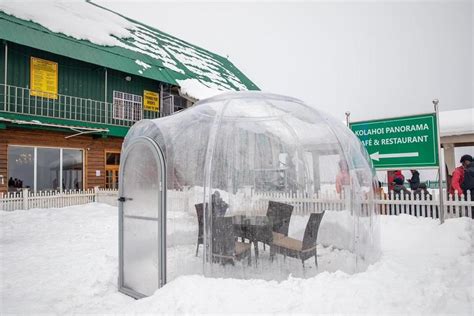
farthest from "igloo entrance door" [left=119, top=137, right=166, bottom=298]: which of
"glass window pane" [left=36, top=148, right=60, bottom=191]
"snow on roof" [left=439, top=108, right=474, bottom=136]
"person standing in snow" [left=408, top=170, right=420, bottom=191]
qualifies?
"snow on roof" [left=439, top=108, right=474, bottom=136]

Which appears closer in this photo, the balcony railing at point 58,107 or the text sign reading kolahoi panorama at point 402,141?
the text sign reading kolahoi panorama at point 402,141

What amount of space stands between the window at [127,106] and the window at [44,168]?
9.83ft

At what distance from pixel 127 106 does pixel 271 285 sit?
15564 millimetres

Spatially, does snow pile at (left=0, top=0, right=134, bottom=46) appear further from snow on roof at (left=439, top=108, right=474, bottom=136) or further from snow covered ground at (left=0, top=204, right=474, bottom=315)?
snow on roof at (left=439, top=108, right=474, bottom=136)

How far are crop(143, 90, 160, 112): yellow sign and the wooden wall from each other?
8.73 feet

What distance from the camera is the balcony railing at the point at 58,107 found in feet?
44.1

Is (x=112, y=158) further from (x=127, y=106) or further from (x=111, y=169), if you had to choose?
(x=127, y=106)

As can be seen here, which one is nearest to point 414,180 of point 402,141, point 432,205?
point 432,205

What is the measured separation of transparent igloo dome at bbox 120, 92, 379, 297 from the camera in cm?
489

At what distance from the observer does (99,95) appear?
1691 cm

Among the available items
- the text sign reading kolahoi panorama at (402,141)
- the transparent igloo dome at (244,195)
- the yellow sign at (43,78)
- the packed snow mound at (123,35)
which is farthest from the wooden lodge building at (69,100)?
the text sign reading kolahoi panorama at (402,141)

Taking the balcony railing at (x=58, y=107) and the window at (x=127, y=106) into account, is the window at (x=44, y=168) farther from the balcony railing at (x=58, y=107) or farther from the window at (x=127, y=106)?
the window at (x=127, y=106)

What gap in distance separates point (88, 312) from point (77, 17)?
17.4m

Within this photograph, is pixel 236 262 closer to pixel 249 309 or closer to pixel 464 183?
pixel 249 309
